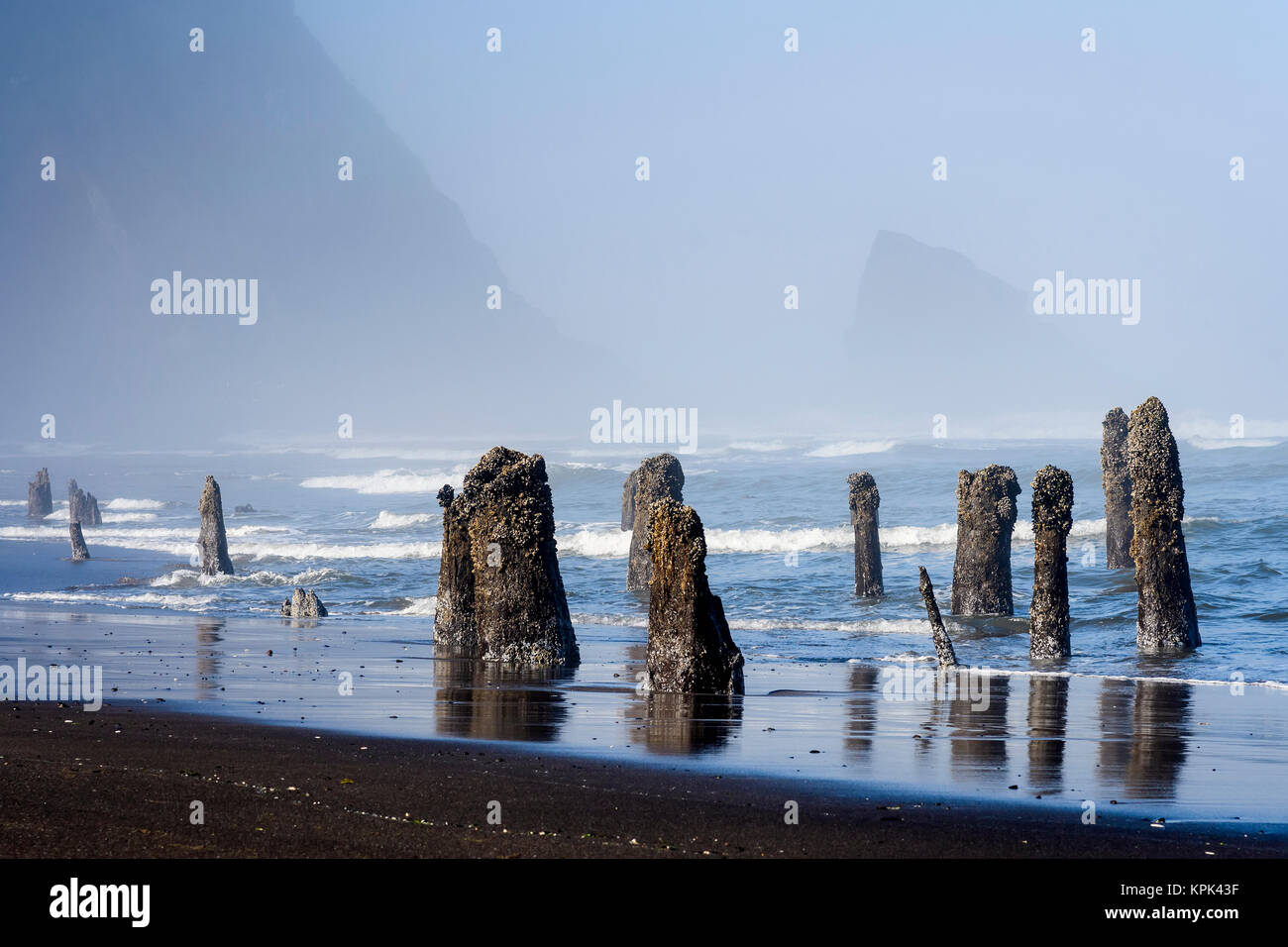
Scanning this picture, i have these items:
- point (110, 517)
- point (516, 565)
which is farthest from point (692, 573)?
point (110, 517)

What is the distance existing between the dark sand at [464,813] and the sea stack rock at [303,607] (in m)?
15.0

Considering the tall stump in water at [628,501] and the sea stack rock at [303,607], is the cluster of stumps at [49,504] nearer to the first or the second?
the tall stump in water at [628,501]

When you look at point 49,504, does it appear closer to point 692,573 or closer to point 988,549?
point 988,549

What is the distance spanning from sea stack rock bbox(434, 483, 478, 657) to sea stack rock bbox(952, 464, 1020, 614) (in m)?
10.9

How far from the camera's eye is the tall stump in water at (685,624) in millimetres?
14797

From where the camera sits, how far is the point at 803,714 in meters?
13.6

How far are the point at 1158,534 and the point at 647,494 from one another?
13.6m

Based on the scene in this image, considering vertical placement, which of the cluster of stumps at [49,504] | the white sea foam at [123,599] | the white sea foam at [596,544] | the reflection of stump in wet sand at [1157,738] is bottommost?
the reflection of stump in wet sand at [1157,738]

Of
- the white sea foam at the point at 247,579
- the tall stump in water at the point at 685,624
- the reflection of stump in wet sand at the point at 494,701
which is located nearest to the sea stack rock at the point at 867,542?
the white sea foam at the point at 247,579

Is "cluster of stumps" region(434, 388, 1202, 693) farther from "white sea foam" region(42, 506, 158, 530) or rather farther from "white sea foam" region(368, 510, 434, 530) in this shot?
"white sea foam" region(42, 506, 158, 530)

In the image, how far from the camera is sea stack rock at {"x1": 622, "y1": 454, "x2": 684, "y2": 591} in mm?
31266
